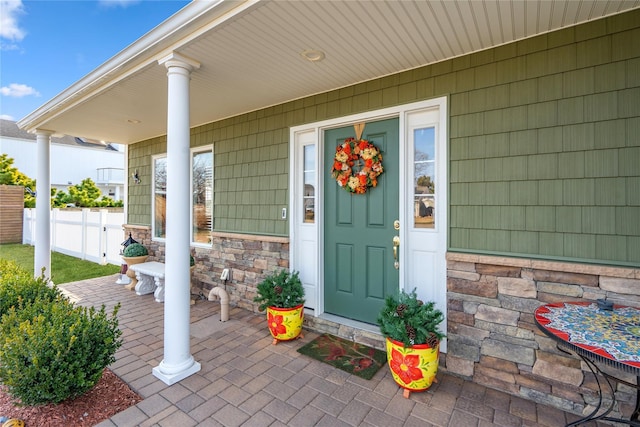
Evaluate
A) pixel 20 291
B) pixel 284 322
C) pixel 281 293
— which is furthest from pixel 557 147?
pixel 20 291

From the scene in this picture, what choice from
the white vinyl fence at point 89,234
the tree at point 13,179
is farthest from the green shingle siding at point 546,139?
the tree at point 13,179

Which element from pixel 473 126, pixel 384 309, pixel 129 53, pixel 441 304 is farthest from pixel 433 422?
pixel 129 53

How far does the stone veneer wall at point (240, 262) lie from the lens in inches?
149

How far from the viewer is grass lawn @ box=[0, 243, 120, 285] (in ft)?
19.2

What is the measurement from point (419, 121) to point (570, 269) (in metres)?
1.66

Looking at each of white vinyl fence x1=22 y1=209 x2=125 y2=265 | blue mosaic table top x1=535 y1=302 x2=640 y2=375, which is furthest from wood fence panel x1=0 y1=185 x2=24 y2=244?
blue mosaic table top x1=535 y1=302 x2=640 y2=375

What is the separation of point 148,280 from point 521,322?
196 inches

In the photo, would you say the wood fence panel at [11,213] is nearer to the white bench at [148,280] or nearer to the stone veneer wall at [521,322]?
the white bench at [148,280]

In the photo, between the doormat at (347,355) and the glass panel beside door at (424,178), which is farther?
the glass panel beside door at (424,178)

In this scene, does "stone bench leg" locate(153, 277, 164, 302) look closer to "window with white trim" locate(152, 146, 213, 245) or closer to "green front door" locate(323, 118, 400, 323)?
"window with white trim" locate(152, 146, 213, 245)

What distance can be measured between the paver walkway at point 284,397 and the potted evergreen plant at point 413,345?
5.5 inches

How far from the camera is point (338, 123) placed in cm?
329

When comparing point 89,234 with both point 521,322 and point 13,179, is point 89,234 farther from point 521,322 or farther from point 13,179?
point 521,322

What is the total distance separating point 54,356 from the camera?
189cm
